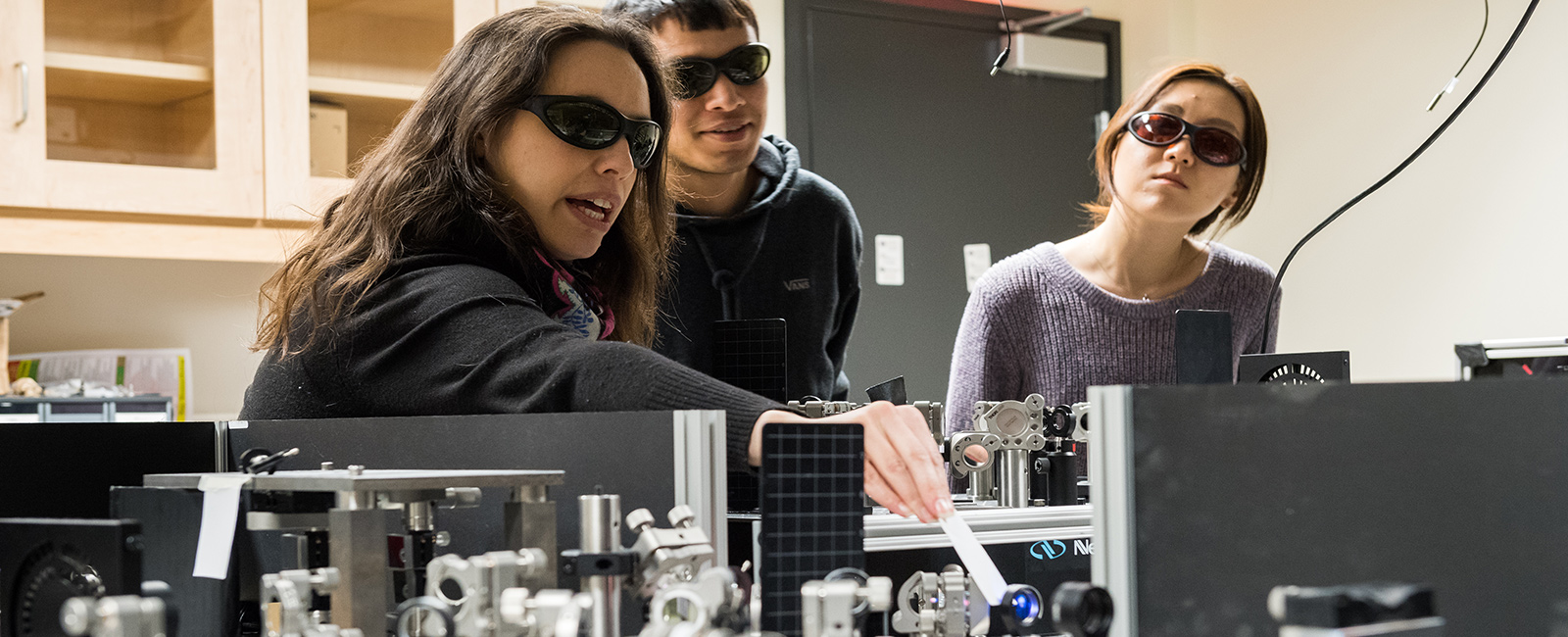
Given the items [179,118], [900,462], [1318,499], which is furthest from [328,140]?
[1318,499]

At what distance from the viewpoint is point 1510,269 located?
284 centimetres

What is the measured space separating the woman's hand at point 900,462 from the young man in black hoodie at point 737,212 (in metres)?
0.85

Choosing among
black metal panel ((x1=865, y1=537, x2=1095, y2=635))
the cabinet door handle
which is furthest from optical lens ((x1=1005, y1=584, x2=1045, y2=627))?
the cabinet door handle

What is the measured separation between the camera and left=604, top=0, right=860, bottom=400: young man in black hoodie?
1.65 m

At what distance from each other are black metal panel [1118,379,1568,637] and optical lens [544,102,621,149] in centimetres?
69

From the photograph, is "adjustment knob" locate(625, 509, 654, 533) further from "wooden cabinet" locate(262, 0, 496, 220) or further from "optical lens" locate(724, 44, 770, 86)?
"wooden cabinet" locate(262, 0, 496, 220)

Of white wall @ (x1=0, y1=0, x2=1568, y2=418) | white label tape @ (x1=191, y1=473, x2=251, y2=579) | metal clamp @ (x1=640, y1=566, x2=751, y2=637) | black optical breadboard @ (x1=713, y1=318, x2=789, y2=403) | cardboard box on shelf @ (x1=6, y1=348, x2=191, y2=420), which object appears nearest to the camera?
metal clamp @ (x1=640, y1=566, x2=751, y2=637)

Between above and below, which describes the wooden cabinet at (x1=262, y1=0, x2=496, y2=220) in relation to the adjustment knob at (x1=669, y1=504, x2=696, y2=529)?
above

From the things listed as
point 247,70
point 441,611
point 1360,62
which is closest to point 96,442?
point 441,611

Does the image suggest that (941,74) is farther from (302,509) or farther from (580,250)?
(302,509)

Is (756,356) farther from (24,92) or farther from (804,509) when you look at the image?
(24,92)

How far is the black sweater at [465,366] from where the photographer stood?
90cm

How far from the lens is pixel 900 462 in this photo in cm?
80

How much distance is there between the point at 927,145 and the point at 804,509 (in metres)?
2.70
